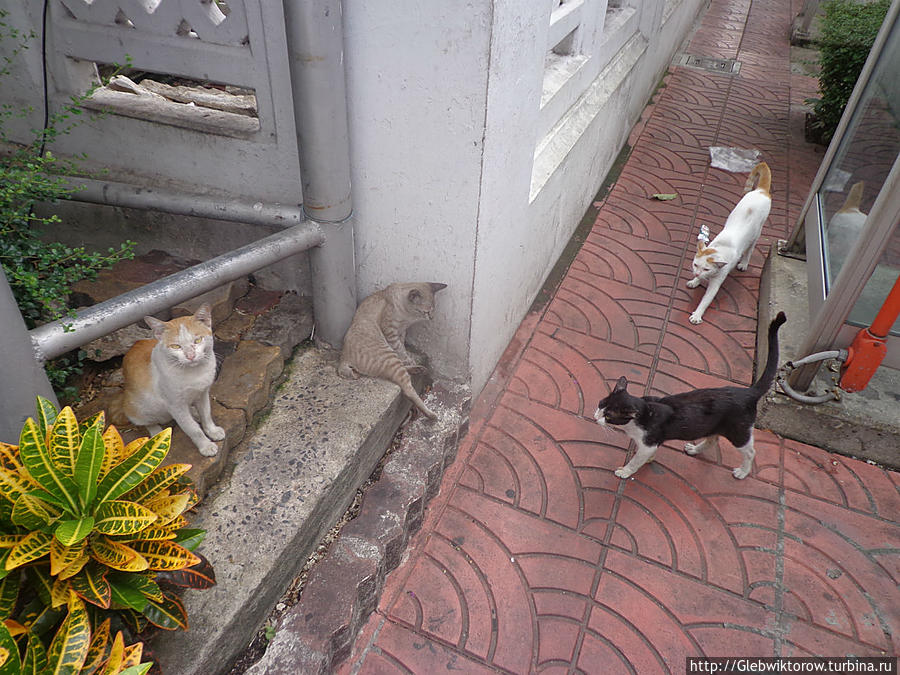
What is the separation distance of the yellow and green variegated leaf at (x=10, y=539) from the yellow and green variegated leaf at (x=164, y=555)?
29cm

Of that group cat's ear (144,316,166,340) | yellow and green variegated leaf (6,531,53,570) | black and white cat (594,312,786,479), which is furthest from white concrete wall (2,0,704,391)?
yellow and green variegated leaf (6,531,53,570)

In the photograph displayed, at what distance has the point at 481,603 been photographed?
260cm

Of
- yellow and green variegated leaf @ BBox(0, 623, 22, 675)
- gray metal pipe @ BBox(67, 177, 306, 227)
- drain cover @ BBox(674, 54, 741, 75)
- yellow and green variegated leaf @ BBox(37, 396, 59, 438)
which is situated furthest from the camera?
drain cover @ BBox(674, 54, 741, 75)

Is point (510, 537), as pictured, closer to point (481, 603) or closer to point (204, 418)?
point (481, 603)

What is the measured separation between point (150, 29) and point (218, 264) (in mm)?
1228

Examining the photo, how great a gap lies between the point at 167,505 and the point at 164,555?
17 cm

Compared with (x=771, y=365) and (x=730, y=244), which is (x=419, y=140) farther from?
(x=730, y=244)

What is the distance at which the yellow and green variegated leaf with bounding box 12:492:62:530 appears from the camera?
164 cm

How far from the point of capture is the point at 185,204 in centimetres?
288

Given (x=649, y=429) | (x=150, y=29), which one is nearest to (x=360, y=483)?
(x=649, y=429)

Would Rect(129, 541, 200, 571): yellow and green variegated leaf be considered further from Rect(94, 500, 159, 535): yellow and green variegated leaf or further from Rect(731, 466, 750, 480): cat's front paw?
Rect(731, 466, 750, 480): cat's front paw

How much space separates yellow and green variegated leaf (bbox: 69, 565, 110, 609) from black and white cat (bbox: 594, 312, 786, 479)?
2227 millimetres

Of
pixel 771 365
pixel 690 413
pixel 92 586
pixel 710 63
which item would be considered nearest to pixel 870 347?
pixel 771 365

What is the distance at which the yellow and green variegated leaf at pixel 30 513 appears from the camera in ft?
5.39
